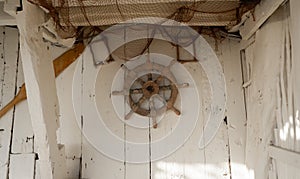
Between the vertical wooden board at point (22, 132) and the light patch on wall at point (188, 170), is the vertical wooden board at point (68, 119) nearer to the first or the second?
the vertical wooden board at point (22, 132)

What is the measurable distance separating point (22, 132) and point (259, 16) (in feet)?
4.58

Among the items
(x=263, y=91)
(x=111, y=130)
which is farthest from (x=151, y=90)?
(x=263, y=91)

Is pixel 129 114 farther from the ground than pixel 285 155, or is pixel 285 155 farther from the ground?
pixel 129 114

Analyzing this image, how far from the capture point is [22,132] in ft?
5.44

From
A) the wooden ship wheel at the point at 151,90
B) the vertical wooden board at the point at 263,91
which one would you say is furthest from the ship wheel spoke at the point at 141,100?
the vertical wooden board at the point at 263,91

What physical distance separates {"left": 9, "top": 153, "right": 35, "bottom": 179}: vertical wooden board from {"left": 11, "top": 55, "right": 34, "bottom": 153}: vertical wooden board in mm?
33

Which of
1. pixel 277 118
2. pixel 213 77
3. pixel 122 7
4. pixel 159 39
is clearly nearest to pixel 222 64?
pixel 213 77

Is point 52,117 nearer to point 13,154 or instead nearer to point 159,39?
point 13,154

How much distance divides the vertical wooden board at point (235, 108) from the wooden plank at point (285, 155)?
1.24ft

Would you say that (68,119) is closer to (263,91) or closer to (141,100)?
(141,100)

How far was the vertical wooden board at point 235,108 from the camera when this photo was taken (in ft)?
5.25

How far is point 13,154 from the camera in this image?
1.63 metres

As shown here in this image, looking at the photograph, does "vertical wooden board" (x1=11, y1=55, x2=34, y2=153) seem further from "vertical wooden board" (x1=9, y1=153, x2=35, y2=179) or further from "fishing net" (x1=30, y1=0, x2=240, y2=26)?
A: "fishing net" (x1=30, y1=0, x2=240, y2=26)

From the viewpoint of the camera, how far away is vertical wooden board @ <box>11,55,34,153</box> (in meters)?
1.64
